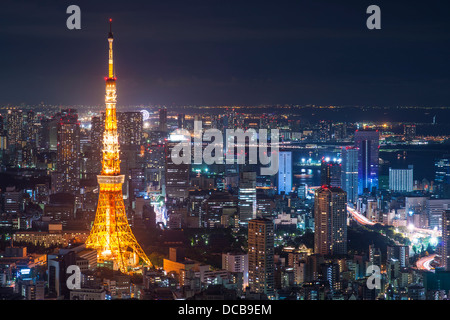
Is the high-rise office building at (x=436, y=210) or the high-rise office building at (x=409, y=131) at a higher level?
the high-rise office building at (x=409, y=131)

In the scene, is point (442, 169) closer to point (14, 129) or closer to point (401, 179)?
point (401, 179)

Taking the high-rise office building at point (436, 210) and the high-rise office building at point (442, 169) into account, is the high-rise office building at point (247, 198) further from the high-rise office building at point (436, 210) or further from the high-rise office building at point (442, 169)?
the high-rise office building at point (442, 169)

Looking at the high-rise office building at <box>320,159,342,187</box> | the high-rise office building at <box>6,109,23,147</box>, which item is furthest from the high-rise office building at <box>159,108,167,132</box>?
the high-rise office building at <box>320,159,342,187</box>

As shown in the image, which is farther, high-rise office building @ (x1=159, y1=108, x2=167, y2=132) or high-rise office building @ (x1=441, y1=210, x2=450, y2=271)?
high-rise office building @ (x1=159, y1=108, x2=167, y2=132)

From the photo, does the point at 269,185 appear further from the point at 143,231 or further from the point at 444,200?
the point at 143,231

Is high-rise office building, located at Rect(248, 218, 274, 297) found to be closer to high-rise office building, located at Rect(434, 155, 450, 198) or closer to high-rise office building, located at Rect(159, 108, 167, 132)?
high-rise office building, located at Rect(434, 155, 450, 198)

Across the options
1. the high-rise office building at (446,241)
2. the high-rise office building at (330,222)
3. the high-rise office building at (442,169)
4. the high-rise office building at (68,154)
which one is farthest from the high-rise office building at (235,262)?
the high-rise office building at (442,169)
